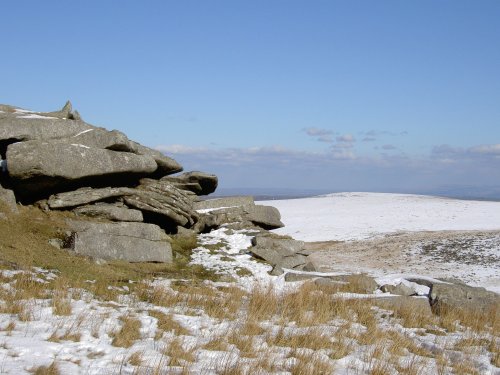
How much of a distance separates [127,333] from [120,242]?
33.0 feet

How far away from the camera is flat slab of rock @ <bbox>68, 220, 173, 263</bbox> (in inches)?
676

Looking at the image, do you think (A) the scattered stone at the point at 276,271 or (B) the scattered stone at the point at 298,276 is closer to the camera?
(B) the scattered stone at the point at 298,276

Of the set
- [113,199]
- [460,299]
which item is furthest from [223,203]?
[460,299]

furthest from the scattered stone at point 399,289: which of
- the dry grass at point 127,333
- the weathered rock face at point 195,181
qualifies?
the weathered rock face at point 195,181

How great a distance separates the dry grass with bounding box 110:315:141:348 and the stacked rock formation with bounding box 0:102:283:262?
8643 millimetres

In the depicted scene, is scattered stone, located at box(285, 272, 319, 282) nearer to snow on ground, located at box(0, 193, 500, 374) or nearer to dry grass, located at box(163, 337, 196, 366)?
snow on ground, located at box(0, 193, 500, 374)

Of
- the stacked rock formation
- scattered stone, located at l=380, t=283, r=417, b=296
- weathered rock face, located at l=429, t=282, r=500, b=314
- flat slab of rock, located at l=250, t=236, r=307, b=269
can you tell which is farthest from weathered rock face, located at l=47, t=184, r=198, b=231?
weathered rock face, located at l=429, t=282, r=500, b=314

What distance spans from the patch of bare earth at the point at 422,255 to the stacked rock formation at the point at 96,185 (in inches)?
377

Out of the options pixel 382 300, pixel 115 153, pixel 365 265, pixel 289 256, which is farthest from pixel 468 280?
pixel 115 153

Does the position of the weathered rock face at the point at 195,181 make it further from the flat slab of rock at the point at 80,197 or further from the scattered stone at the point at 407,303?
the scattered stone at the point at 407,303

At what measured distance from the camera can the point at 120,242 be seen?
17.9 m

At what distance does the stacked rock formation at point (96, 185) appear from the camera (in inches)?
695

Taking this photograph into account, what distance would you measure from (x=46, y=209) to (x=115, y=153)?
3.48m

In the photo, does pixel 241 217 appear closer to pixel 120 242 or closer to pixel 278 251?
pixel 278 251
